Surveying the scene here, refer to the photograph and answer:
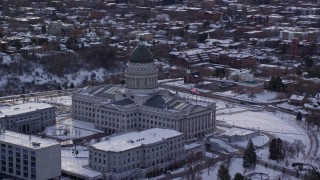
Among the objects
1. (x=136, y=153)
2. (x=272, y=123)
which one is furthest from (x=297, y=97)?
(x=136, y=153)

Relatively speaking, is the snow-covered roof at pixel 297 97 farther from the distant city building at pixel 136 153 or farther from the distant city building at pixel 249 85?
the distant city building at pixel 136 153

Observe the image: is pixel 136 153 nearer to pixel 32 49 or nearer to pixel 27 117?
pixel 27 117

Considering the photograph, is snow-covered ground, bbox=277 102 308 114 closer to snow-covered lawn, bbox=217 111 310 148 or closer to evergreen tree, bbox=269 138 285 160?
snow-covered lawn, bbox=217 111 310 148

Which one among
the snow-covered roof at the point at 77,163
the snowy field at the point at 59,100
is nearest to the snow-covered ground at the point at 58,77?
the snowy field at the point at 59,100

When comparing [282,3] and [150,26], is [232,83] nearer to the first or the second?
[150,26]

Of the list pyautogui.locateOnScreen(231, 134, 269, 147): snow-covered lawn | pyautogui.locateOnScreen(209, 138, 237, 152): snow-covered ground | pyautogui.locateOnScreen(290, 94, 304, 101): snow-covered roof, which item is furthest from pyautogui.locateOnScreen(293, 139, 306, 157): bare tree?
pyautogui.locateOnScreen(290, 94, 304, 101): snow-covered roof

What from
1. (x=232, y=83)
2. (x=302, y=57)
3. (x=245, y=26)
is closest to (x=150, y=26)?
(x=245, y=26)
